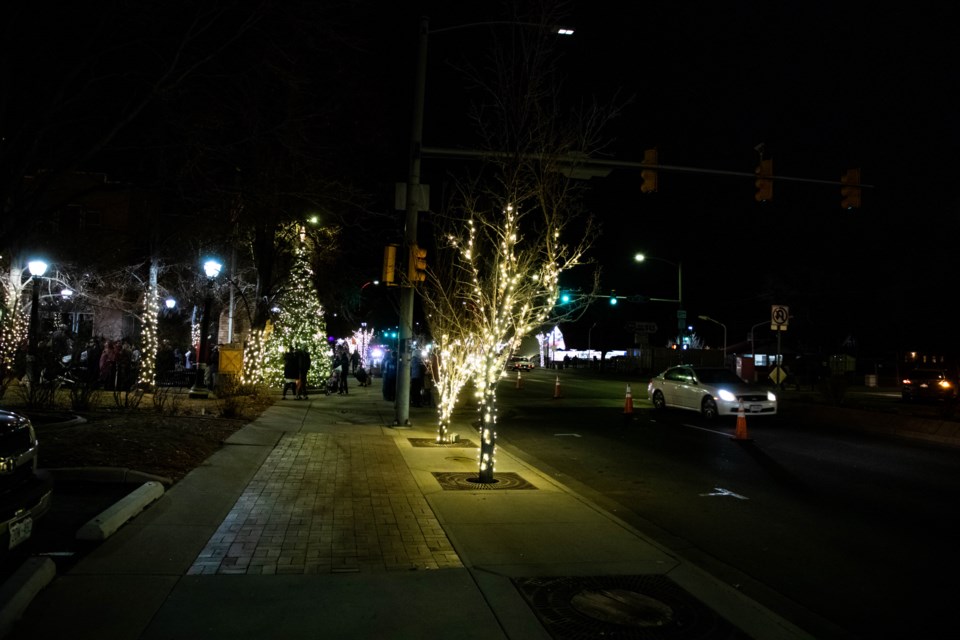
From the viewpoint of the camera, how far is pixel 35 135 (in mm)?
9883

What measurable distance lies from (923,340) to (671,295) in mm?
28294

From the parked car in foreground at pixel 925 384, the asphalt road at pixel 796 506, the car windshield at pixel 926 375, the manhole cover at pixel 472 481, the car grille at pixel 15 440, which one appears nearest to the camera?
the car grille at pixel 15 440

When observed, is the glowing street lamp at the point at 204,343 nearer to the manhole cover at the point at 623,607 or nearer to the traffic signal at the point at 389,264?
the traffic signal at the point at 389,264

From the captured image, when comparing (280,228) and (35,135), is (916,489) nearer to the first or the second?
(35,135)

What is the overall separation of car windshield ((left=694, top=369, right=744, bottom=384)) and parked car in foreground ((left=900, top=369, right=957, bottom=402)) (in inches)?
487

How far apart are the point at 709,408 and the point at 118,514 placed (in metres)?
16.1

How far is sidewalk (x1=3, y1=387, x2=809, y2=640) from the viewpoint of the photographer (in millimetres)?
4551

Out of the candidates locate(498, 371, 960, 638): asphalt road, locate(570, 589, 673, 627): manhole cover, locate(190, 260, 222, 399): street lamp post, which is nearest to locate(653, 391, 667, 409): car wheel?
locate(498, 371, 960, 638): asphalt road

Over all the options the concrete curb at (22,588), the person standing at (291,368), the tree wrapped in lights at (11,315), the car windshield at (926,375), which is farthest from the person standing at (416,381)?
the car windshield at (926,375)

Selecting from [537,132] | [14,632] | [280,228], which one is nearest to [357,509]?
[14,632]

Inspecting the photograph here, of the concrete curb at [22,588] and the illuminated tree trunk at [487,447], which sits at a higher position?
the illuminated tree trunk at [487,447]

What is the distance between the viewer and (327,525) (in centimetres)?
699

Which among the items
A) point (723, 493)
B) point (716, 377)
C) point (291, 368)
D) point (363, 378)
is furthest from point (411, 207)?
point (363, 378)

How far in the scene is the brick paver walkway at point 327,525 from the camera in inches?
229
